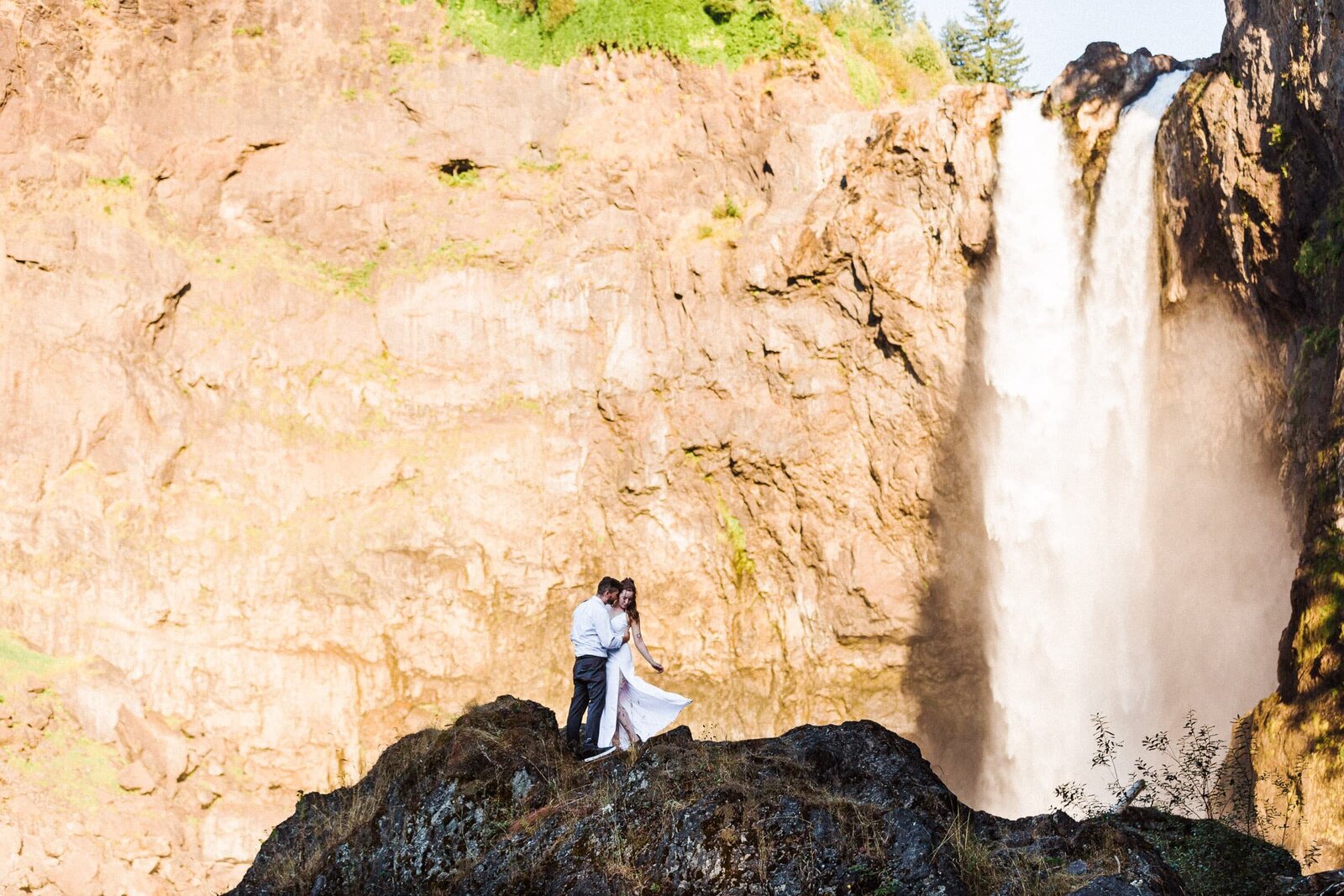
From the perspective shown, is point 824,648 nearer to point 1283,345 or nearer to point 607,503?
point 607,503

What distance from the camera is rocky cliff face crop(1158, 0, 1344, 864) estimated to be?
13445mm

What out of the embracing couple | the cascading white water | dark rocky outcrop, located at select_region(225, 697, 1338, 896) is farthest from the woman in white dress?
the cascading white water

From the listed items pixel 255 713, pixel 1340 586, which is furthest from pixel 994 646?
pixel 255 713

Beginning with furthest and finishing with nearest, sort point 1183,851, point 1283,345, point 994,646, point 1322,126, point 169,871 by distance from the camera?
point 994,646
point 169,871
point 1283,345
point 1322,126
point 1183,851

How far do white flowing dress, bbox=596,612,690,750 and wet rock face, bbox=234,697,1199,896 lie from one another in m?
0.61

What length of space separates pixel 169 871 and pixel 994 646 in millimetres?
17991

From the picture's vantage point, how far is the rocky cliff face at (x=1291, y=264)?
13445 millimetres

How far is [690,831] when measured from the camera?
722 centimetres

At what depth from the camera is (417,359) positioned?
86.9 feet

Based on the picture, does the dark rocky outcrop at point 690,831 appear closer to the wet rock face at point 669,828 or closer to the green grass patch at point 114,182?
the wet rock face at point 669,828

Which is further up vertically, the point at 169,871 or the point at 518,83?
the point at 518,83

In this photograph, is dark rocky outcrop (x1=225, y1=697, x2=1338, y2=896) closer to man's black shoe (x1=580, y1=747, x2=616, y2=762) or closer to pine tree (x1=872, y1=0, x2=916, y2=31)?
man's black shoe (x1=580, y1=747, x2=616, y2=762)

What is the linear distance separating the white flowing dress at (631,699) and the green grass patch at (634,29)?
20573 millimetres

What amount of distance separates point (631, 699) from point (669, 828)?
8.97ft
